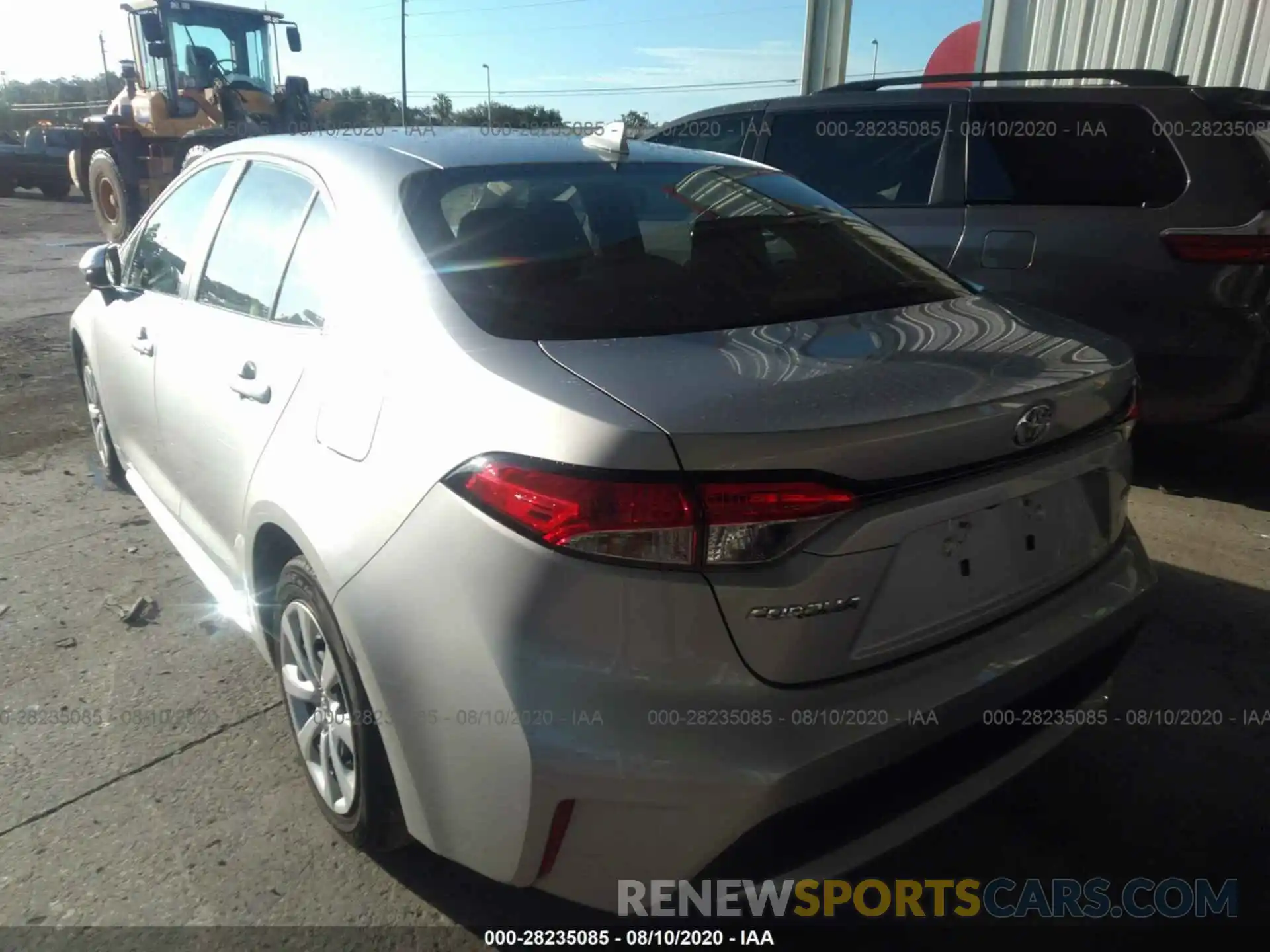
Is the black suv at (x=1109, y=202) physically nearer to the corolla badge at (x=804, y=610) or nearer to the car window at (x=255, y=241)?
the car window at (x=255, y=241)

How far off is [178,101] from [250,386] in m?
12.4

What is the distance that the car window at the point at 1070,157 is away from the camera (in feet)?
13.5

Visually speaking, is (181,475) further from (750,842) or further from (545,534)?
(750,842)

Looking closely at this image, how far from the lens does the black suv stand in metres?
3.90

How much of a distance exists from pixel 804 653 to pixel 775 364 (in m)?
0.53

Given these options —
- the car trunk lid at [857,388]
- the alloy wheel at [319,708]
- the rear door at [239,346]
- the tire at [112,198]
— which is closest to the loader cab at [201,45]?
the tire at [112,198]

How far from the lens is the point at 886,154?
479 cm

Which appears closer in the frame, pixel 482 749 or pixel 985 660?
pixel 482 749

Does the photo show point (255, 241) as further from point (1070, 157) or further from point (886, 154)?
point (1070, 157)

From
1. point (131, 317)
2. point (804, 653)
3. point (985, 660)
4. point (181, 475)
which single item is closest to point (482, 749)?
point (804, 653)

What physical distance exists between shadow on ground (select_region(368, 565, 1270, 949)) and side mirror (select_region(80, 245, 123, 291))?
255 centimetres

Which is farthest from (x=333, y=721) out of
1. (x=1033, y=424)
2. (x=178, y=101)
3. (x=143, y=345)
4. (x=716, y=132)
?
(x=178, y=101)

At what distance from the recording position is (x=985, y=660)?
5.93ft

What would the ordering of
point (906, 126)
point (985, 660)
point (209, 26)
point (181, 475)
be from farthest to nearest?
point (209, 26), point (906, 126), point (181, 475), point (985, 660)
